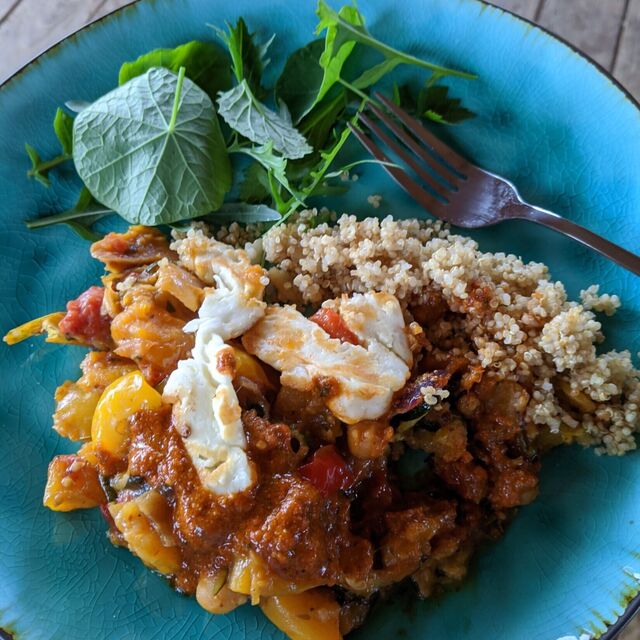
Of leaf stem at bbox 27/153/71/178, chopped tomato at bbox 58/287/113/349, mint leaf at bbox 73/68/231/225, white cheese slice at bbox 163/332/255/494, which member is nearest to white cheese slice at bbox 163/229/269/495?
white cheese slice at bbox 163/332/255/494

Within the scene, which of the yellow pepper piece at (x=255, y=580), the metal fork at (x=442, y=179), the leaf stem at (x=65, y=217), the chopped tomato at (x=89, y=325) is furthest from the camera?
the leaf stem at (x=65, y=217)

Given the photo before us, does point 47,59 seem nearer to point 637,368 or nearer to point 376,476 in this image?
point 376,476

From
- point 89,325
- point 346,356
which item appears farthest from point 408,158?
point 89,325

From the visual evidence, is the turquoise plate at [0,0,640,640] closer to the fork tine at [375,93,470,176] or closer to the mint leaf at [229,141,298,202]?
the fork tine at [375,93,470,176]

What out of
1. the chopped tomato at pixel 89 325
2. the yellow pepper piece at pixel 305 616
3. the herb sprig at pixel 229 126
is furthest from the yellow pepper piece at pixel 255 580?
the herb sprig at pixel 229 126

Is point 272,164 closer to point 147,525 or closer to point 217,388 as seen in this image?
point 217,388

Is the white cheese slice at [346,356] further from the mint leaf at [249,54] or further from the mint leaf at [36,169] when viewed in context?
the mint leaf at [36,169]
